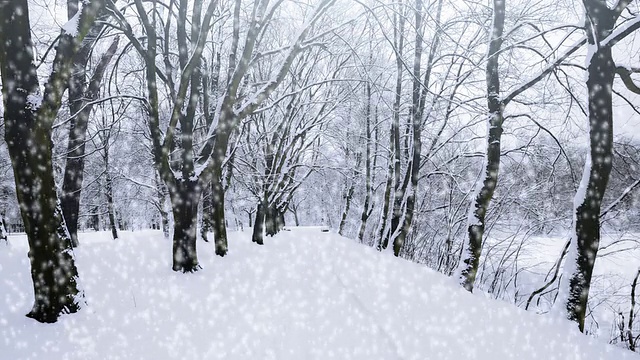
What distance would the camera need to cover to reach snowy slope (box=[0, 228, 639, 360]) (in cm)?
310

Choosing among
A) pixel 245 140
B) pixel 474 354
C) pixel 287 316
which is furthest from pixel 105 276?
pixel 245 140

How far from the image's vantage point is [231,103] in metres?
7.43

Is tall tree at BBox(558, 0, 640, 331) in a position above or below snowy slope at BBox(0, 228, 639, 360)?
above

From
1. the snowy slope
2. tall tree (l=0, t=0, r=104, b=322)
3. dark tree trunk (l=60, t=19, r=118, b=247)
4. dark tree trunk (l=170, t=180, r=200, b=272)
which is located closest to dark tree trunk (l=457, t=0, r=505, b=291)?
the snowy slope

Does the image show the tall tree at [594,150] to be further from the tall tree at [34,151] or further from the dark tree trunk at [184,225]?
the tall tree at [34,151]

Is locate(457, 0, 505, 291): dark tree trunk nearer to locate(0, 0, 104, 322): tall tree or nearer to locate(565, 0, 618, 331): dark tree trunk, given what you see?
locate(565, 0, 618, 331): dark tree trunk

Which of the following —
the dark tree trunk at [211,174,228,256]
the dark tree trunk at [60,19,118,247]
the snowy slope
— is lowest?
the snowy slope

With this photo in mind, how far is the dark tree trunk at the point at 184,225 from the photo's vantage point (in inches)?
274

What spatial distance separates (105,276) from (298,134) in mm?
10232

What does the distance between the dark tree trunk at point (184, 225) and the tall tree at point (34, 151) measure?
276 centimetres

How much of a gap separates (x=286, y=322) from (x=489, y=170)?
5.33m

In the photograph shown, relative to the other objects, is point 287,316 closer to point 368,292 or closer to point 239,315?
point 239,315

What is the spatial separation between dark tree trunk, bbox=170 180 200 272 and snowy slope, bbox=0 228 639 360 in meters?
0.55

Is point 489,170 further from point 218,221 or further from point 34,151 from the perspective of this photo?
point 34,151
